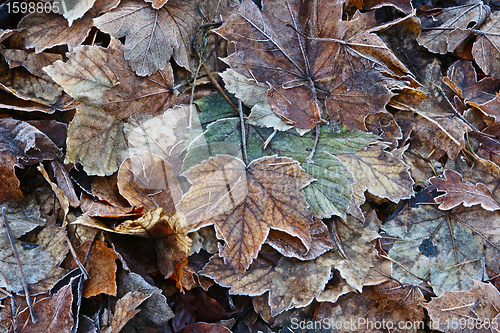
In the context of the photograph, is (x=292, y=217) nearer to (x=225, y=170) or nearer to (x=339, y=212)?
(x=339, y=212)

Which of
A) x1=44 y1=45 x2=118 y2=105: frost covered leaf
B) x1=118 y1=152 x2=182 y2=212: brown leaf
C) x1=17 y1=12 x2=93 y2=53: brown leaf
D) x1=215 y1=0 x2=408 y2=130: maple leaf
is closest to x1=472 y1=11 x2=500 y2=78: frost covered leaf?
x1=215 y1=0 x2=408 y2=130: maple leaf

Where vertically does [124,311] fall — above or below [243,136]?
below

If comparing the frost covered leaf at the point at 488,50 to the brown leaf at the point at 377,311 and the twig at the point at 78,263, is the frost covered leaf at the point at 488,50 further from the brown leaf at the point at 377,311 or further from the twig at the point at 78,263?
the twig at the point at 78,263

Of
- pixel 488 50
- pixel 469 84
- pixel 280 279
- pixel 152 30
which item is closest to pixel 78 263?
pixel 280 279

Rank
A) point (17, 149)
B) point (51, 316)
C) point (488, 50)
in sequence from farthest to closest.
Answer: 1. point (488, 50)
2. point (17, 149)
3. point (51, 316)

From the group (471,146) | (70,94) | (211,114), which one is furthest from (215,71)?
(471,146)

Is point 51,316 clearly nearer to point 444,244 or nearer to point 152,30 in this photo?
point 152,30
